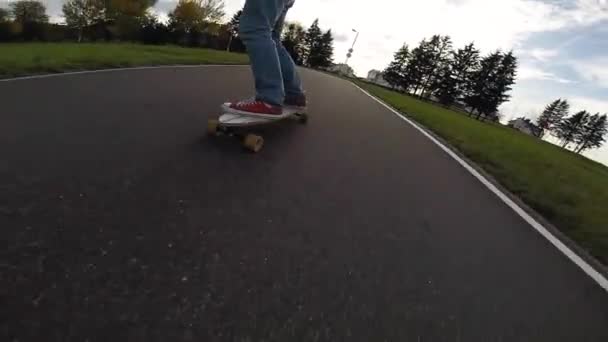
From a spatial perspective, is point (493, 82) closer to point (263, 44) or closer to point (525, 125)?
point (525, 125)

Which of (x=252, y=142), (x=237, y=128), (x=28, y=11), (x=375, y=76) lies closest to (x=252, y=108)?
(x=237, y=128)

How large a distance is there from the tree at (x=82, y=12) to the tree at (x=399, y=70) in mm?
57037

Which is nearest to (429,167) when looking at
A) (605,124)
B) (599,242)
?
(599,242)

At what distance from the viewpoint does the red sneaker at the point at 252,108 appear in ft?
10.8

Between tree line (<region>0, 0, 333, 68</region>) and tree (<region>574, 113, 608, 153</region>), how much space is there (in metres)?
92.1

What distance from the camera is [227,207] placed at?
6.51ft

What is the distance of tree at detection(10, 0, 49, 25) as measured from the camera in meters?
52.8

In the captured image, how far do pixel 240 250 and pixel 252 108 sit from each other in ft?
6.49

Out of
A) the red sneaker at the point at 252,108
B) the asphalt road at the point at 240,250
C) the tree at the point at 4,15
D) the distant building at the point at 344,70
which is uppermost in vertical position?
the red sneaker at the point at 252,108

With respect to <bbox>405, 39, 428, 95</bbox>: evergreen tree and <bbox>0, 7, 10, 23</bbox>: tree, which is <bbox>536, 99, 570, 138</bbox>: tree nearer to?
<bbox>405, 39, 428, 95</bbox>: evergreen tree

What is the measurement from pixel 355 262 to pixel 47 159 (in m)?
1.94

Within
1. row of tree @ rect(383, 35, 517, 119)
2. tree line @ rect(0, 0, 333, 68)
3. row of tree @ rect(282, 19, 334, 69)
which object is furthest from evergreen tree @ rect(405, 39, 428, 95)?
tree line @ rect(0, 0, 333, 68)

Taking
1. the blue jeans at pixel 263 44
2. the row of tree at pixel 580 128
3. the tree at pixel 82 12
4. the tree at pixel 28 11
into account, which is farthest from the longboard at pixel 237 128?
the row of tree at pixel 580 128

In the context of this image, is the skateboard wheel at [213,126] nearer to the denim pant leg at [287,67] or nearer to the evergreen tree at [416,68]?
the denim pant leg at [287,67]
